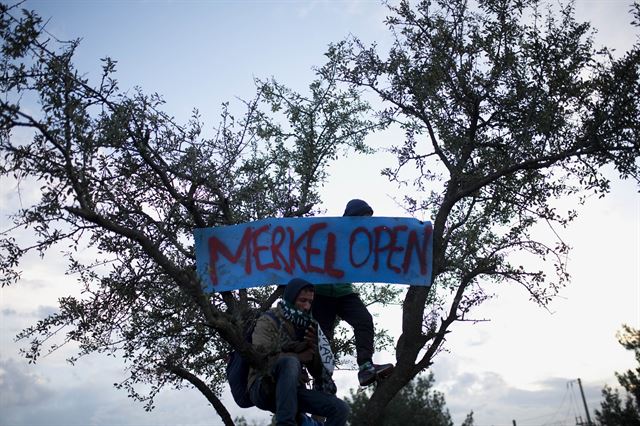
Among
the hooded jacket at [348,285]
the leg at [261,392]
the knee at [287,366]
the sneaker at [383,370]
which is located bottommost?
the leg at [261,392]

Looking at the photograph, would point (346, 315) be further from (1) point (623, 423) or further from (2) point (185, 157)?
(1) point (623, 423)

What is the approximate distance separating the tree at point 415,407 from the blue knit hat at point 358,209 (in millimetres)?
38326

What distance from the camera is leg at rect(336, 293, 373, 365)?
9430 millimetres

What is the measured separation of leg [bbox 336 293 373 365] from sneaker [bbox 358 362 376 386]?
8 cm

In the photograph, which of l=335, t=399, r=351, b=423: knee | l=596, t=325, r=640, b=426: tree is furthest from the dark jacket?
l=596, t=325, r=640, b=426: tree

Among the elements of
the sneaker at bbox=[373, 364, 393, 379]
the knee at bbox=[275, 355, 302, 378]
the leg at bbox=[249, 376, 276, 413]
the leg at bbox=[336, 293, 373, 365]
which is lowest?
the leg at bbox=[249, 376, 276, 413]

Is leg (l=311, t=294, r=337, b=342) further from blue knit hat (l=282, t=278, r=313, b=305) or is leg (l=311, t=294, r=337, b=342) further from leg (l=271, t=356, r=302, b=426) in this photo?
leg (l=271, t=356, r=302, b=426)

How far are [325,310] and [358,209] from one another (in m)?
1.67

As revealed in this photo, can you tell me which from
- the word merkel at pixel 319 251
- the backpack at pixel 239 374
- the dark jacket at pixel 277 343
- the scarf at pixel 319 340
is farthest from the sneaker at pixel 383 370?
the backpack at pixel 239 374

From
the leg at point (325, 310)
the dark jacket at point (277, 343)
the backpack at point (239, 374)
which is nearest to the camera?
the dark jacket at point (277, 343)

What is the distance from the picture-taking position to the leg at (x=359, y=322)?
371 inches

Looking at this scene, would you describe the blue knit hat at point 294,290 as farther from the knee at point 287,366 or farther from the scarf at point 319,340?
the knee at point 287,366

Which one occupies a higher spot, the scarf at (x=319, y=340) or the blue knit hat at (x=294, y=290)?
the blue knit hat at (x=294, y=290)

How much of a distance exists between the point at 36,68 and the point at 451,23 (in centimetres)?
925
